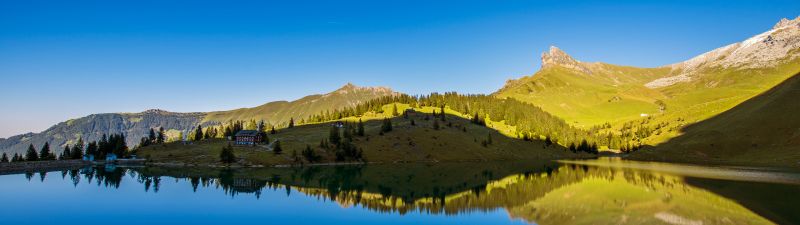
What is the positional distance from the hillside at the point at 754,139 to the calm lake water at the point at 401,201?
7178 cm

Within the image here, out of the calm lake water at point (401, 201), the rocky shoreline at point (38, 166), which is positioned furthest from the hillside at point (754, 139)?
the rocky shoreline at point (38, 166)

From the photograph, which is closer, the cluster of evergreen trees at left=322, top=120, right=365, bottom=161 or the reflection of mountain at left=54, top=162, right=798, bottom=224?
the reflection of mountain at left=54, top=162, right=798, bottom=224

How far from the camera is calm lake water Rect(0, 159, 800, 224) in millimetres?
50562

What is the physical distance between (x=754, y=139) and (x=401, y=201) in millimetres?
158760

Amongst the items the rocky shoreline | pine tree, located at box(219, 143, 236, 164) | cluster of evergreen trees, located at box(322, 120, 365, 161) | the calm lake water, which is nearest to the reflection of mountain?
the calm lake water

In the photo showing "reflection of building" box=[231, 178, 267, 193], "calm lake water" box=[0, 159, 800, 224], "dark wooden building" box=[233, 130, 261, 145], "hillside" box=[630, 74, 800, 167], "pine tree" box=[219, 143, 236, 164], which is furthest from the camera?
"dark wooden building" box=[233, 130, 261, 145]

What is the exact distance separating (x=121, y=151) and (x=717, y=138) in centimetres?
21969

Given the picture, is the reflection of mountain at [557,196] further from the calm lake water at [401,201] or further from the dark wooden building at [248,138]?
the dark wooden building at [248,138]

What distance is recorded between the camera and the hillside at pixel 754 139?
489 ft

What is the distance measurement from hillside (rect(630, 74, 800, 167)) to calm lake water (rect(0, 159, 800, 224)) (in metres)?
71.8

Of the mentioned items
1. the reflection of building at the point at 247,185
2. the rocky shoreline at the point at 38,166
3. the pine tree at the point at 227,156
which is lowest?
the reflection of building at the point at 247,185

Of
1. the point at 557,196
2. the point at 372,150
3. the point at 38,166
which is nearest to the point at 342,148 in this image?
the point at 372,150

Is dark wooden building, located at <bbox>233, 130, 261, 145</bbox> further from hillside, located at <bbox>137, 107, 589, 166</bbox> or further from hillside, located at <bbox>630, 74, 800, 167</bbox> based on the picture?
hillside, located at <bbox>630, 74, 800, 167</bbox>

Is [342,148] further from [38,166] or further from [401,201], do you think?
[401,201]
